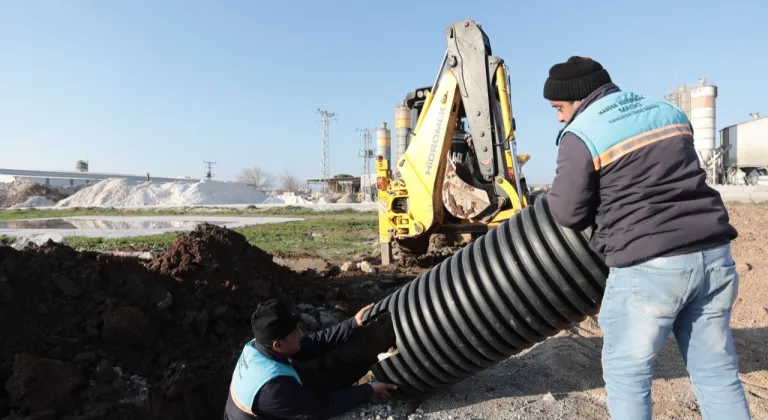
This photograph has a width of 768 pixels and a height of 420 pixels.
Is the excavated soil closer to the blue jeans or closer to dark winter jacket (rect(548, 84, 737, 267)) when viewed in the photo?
the blue jeans

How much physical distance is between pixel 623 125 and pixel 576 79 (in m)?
0.34

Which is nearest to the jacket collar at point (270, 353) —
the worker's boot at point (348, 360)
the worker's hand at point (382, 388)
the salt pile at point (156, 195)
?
the worker's boot at point (348, 360)

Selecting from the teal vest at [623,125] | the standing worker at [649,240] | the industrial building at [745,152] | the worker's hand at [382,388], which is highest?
the industrial building at [745,152]

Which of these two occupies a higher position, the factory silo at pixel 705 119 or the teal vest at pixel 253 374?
the factory silo at pixel 705 119

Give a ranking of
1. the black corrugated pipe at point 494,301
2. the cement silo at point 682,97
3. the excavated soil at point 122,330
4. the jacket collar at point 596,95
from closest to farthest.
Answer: the jacket collar at point 596,95 < the black corrugated pipe at point 494,301 < the excavated soil at point 122,330 < the cement silo at point 682,97

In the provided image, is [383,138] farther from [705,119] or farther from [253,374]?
[253,374]

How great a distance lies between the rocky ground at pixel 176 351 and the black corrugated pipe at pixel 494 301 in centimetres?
33

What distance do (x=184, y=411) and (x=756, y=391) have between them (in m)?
4.00

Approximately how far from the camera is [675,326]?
2.40 meters

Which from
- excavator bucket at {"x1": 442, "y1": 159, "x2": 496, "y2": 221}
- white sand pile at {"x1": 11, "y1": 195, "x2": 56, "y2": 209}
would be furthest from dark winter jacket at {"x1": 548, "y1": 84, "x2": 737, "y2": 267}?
white sand pile at {"x1": 11, "y1": 195, "x2": 56, "y2": 209}

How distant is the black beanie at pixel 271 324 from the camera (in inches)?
107

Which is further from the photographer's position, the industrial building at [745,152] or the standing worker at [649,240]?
the industrial building at [745,152]

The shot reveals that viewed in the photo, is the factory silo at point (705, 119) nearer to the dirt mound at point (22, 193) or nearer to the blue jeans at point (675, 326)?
the blue jeans at point (675, 326)

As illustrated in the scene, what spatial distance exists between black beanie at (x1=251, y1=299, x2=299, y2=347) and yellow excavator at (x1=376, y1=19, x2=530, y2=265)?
184 inches
